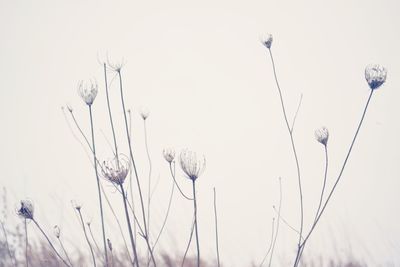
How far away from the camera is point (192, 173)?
1.23m

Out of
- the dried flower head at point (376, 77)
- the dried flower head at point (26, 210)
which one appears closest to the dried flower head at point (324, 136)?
the dried flower head at point (376, 77)

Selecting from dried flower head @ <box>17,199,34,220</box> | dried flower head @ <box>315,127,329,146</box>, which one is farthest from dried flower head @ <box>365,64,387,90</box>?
dried flower head @ <box>17,199,34,220</box>

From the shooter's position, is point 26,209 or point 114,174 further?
point 26,209

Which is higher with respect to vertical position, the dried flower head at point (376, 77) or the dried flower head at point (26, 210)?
the dried flower head at point (376, 77)

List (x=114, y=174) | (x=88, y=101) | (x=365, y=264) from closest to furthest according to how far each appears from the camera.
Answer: (x=114, y=174), (x=88, y=101), (x=365, y=264)

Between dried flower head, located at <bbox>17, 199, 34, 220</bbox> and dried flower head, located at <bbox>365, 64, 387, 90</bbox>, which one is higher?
dried flower head, located at <bbox>365, 64, 387, 90</bbox>

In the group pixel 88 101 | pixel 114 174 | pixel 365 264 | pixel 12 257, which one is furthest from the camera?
pixel 12 257

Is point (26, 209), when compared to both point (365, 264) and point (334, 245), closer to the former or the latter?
point (334, 245)

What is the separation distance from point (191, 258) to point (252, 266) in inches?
15.8

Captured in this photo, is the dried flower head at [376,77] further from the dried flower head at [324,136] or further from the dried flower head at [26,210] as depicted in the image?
the dried flower head at [26,210]

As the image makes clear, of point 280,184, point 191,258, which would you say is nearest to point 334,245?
point 280,184

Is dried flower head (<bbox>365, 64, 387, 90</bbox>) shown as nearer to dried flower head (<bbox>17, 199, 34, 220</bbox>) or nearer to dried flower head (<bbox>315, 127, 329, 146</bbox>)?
dried flower head (<bbox>315, 127, 329, 146</bbox>)

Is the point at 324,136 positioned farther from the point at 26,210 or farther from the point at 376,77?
the point at 26,210

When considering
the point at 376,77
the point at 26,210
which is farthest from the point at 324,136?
the point at 26,210
